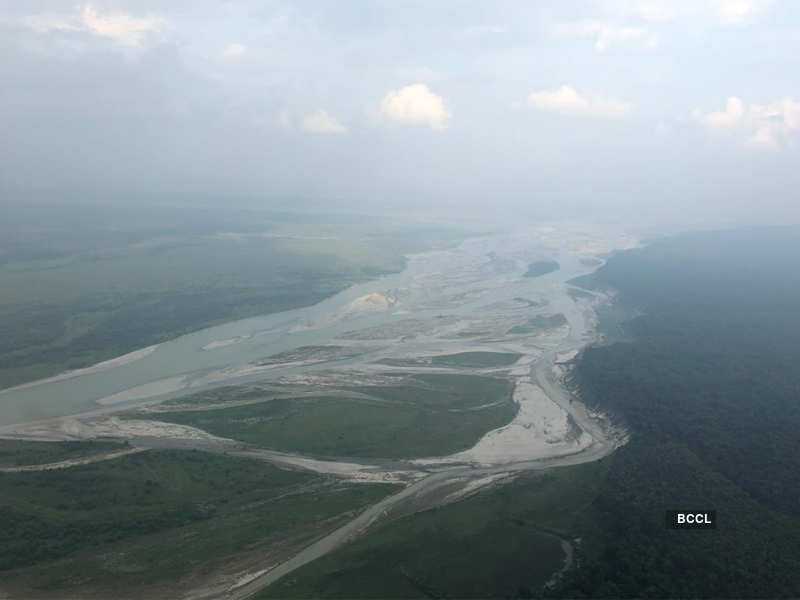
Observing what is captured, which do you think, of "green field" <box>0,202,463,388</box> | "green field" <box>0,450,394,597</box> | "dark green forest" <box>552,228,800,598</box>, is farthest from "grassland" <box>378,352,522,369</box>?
"green field" <box>0,202,463,388</box>

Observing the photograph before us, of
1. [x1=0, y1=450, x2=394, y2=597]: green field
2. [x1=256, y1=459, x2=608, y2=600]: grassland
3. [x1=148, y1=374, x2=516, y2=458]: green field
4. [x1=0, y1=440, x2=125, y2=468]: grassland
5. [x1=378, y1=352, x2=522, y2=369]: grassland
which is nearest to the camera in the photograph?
[x1=256, y1=459, x2=608, y2=600]: grassland

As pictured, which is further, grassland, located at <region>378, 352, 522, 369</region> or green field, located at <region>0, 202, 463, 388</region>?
green field, located at <region>0, 202, 463, 388</region>

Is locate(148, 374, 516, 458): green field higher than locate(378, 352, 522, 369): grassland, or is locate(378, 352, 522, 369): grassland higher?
locate(378, 352, 522, 369): grassland

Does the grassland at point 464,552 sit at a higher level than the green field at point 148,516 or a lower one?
lower

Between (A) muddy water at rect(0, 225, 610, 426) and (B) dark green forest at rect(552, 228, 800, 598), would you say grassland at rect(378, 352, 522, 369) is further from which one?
(A) muddy water at rect(0, 225, 610, 426)

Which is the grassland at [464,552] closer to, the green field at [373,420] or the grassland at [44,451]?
the green field at [373,420]

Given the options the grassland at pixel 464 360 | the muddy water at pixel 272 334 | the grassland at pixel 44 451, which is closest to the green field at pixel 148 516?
the grassland at pixel 44 451

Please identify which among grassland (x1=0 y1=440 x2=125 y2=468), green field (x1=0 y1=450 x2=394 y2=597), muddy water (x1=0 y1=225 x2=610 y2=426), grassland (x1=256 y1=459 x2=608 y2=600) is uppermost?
muddy water (x1=0 y1=225 x2=610 y2=426)
